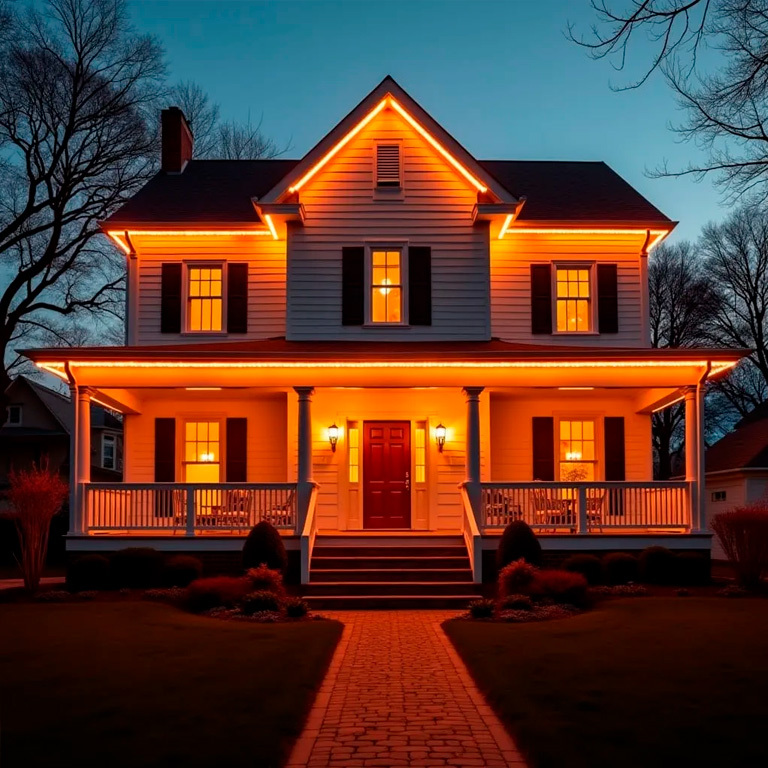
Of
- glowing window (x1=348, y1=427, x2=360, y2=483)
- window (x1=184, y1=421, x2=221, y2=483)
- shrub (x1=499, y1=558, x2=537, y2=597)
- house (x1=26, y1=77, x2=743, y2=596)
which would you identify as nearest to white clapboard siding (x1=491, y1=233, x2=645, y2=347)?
house (x1=26, y1=77, x2=743, y2=596)

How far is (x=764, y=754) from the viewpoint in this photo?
7055 millimetres

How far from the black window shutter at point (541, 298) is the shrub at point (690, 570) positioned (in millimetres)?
5810

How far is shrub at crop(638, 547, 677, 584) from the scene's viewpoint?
17.9 meters

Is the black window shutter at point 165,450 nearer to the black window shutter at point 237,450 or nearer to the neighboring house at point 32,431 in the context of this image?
the black window shutter at point 237,450

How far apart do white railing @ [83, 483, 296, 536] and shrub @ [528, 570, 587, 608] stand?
500 centimetres

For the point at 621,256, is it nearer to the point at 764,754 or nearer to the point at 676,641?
the point at 676,641

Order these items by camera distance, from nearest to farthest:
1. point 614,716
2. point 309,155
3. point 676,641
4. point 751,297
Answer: point 614,716, point 676,641, point 309,155, point 751,297

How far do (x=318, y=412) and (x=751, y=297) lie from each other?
3160cm

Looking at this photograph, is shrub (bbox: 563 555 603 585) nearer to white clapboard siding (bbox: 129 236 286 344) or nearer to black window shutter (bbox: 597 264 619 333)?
black window shutter (bbox: 597 264 619 333)

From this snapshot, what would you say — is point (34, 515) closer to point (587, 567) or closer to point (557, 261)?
point (587, 567)

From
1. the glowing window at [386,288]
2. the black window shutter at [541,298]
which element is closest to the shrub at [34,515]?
the glowing window at [386,288]

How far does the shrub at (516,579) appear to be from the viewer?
637 inches

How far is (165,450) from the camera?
2111 cm

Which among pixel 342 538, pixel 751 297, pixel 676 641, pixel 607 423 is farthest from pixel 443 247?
pixel 751 297
